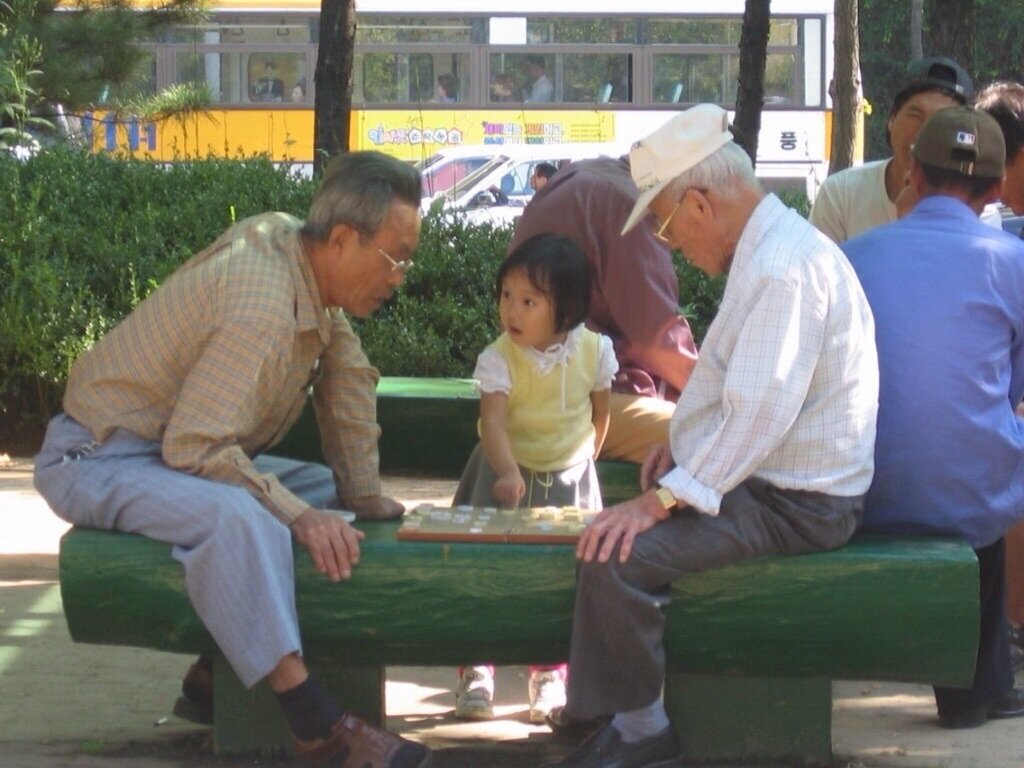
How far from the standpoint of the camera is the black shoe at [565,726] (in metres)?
4.12

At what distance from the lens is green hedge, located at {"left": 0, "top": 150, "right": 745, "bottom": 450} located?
852 centimetres

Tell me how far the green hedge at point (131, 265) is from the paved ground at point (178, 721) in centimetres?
327

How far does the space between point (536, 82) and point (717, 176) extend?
55.8 feet

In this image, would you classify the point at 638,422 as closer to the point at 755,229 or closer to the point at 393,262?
the point at 393,262

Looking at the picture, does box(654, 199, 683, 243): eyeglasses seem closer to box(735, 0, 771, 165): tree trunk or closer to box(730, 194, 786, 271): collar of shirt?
box(730, 194, 786, 271): collar of shirt

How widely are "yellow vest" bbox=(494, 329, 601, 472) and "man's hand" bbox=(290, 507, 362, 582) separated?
0.78 metres

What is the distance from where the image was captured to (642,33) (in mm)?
20250

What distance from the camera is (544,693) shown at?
4434mm

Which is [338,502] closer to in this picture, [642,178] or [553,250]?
[553,250]

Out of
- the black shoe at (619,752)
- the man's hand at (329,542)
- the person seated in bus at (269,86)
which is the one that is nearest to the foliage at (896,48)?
the person seated in bus at (269,86)

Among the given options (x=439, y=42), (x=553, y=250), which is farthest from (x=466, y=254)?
(x=439, y=42)

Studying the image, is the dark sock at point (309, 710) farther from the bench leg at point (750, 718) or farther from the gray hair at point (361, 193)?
the gray hair at point (361, 193)

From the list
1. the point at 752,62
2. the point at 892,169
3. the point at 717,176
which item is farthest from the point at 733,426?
the point at 752,62

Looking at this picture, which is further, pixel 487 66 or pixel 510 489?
pixel 487 66
